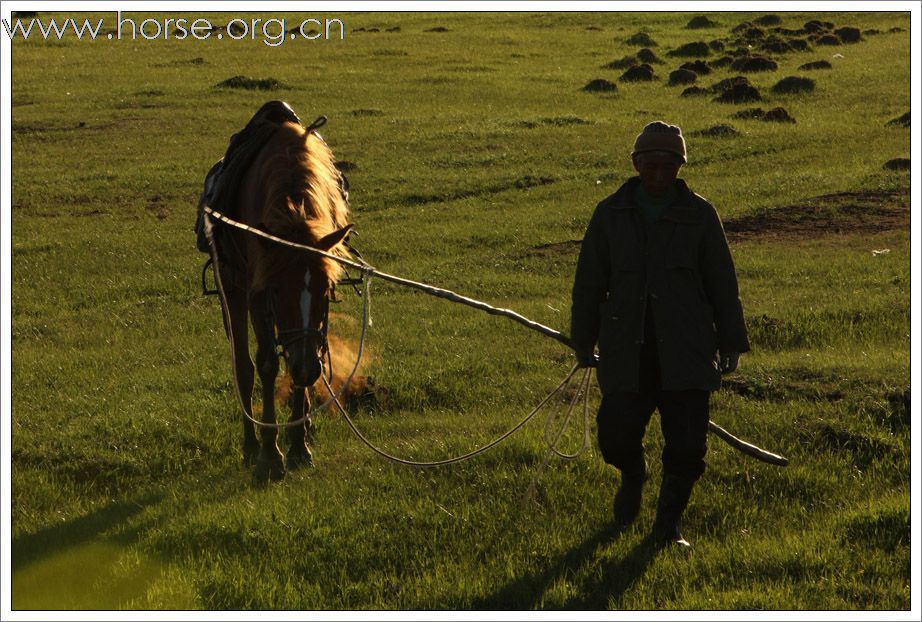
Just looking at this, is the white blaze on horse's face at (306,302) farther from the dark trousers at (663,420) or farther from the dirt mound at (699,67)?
the dirt mound at (699,67)

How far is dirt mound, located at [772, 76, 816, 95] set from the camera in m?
31.0

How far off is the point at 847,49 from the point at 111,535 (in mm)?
39267

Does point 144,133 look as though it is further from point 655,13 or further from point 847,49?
point 655,13

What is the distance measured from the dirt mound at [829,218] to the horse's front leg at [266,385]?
937 cm

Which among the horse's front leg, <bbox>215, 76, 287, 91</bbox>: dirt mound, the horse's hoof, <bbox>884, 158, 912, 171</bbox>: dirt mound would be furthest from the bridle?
<bbox>215, 76, 287, 91</bbox>: dirt mound

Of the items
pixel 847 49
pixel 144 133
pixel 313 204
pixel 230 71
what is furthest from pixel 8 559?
pixel 847 49

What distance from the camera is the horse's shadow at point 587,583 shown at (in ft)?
19.0

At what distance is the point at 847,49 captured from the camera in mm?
41000

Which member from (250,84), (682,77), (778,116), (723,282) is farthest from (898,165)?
(250,84)

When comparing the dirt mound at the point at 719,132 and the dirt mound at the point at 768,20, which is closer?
the dirt mound at the point at 719,132

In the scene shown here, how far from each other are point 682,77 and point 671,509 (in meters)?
28.8

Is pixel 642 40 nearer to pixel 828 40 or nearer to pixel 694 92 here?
pixel 828 40

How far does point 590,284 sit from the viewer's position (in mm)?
6352

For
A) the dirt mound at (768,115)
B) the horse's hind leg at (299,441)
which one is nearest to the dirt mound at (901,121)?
the dirt mound at (768,115)
